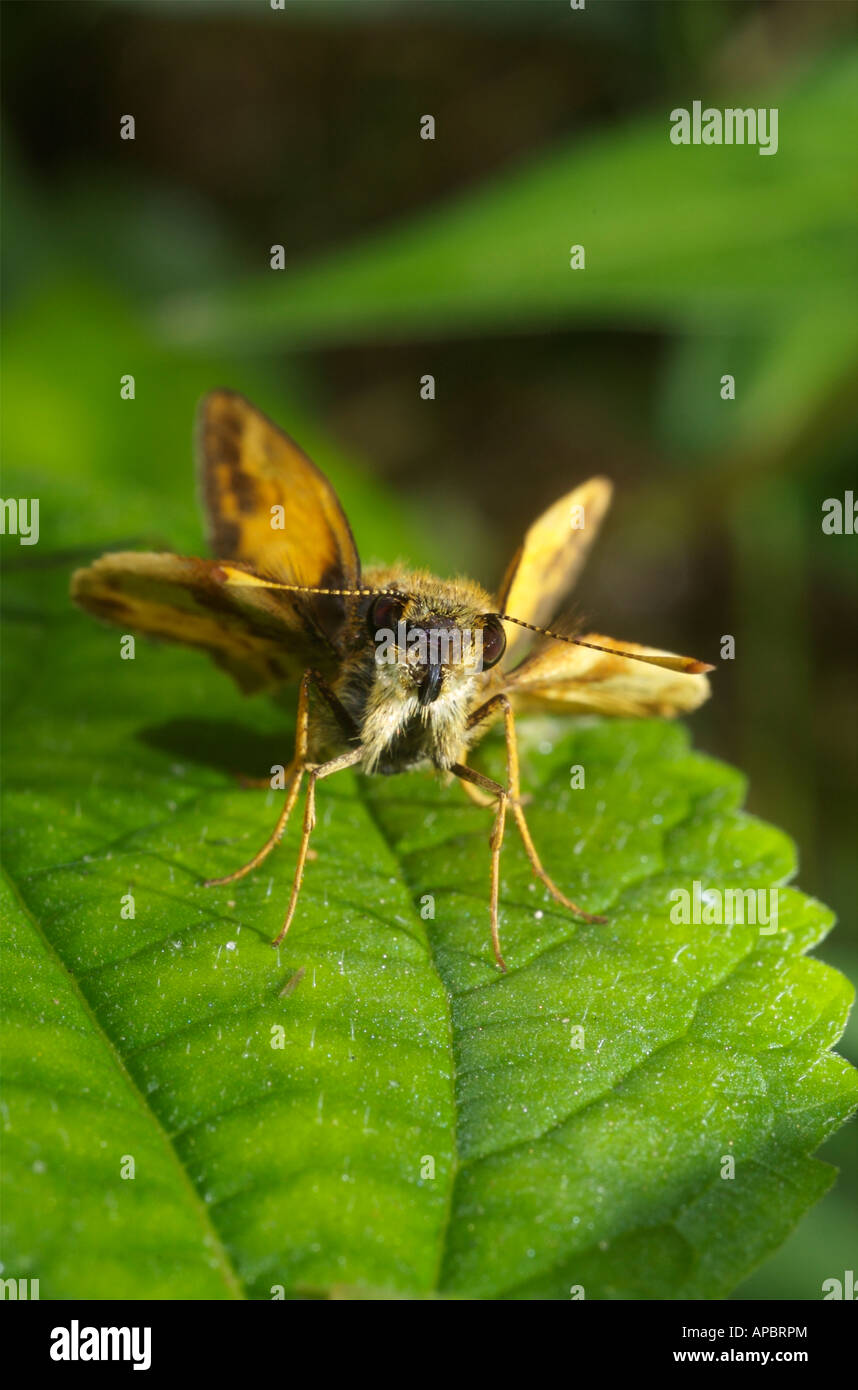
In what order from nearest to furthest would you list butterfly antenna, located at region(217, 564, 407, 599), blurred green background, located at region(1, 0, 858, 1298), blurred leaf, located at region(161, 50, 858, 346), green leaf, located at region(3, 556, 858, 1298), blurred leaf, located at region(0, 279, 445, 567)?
green leaf, located at region(3, 556, 858, 1298) → butterfly antenna, located at region(217, 564, 407, 599) → blurred leaf, located at region(161, 50, 858, 346) → blurred green background, located at region(1, 0, 858, 1298) → blurred leaf, located at region(0, 279, 445, 567)

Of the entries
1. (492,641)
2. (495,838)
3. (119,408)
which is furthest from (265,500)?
(119,408)

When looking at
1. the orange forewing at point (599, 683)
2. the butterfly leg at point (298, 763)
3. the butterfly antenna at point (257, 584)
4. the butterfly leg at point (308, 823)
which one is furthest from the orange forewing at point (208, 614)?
the orange forewing at point (599, 683)

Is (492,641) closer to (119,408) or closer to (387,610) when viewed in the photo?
(387,610)

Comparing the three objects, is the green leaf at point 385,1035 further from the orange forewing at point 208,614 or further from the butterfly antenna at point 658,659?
the butterfly antenna at point 658,659

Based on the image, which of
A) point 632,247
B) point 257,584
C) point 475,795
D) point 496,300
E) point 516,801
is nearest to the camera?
point 257,584

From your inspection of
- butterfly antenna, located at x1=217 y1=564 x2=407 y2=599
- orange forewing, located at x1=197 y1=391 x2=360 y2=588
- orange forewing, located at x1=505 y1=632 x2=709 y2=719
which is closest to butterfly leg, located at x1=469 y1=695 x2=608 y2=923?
orange forewing, located at x1=505 y1=632 x2=709 y2=719

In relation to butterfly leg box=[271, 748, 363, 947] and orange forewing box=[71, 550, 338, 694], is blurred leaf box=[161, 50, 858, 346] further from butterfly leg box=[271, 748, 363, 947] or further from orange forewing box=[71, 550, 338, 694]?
butterfly leg box=[271, 748, 363, 947]
